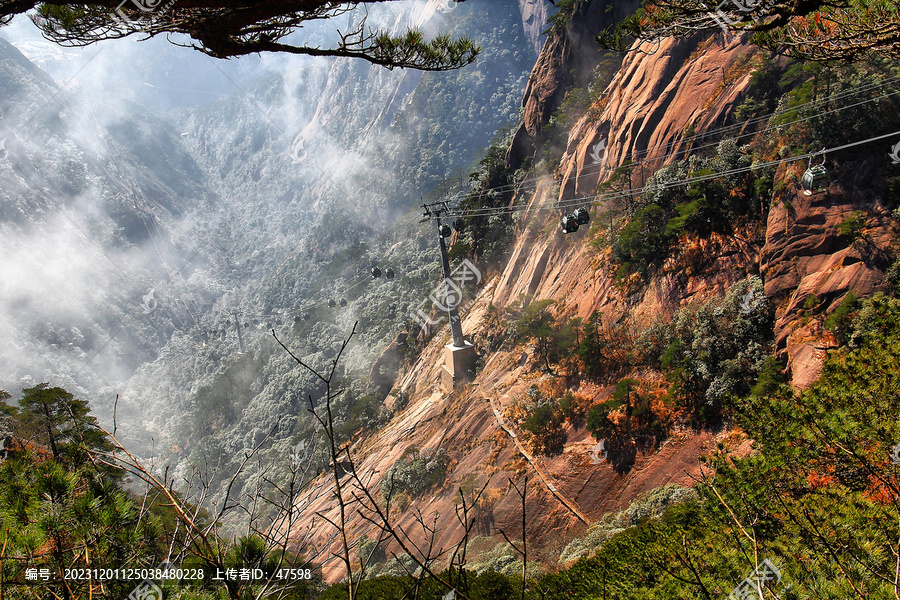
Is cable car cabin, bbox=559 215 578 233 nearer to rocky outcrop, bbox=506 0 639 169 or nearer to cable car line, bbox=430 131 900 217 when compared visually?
cable car line, bbox=430 131 900 217

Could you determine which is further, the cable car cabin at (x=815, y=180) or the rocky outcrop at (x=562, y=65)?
the rocky outcrop at (x=562, y=65)

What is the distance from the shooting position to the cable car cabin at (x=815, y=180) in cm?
903

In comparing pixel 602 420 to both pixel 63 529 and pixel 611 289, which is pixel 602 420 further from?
pixel 63 529

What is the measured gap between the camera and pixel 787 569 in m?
4.23

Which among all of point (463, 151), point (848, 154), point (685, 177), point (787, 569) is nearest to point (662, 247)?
point (685, 177)

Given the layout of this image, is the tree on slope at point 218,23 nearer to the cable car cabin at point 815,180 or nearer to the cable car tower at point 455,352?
the cable car cabin at point 815,180

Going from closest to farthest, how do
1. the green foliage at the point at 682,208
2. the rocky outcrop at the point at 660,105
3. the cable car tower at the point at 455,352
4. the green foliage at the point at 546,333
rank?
1. the green foliage at the point at 682,208
2. the rocky outcrop at the point at 660,105
3. the green foliage at the point at 546,333
4. the cable car tower at the point at 455,352

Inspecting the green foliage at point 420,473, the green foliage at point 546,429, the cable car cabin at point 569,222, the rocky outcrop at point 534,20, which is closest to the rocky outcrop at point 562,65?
the cable car cabin at point 569,222

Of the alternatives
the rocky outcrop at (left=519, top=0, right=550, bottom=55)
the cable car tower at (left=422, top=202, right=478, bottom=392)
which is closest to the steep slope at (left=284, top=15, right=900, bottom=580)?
the cable car tower at (left=422, top=202, right=478, bottom=392)

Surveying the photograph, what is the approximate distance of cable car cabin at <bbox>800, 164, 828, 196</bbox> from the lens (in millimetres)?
9031

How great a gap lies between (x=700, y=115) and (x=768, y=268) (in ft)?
20.6

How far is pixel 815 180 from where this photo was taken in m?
9.63

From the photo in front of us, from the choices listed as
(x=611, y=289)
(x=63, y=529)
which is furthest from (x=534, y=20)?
(x=63, y=529)

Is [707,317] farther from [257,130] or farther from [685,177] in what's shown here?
[257,130]
